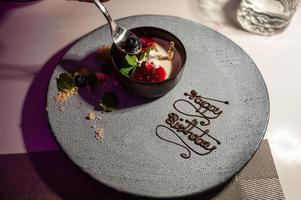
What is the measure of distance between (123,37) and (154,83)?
20 centimetres

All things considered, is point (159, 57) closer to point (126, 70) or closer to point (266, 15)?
point (126, 70)

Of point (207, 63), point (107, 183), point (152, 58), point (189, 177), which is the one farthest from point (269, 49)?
point (107, 183)

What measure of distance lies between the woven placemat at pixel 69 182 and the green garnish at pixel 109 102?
0.17m

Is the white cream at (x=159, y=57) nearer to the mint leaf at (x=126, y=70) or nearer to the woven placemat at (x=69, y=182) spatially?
the mint leaf at (x=126, y=70)

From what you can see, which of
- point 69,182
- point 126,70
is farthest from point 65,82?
point 69,182

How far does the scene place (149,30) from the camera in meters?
1.10

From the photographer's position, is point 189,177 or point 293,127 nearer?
point 189,177

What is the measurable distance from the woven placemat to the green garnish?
165mm

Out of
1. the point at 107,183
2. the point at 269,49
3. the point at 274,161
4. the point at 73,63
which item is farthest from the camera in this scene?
the point at 269,49

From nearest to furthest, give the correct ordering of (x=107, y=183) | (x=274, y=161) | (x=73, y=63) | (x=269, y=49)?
(x=107, y=183)
(x=274, y=161)
(x=73, y=63)
(x=269, y=49)

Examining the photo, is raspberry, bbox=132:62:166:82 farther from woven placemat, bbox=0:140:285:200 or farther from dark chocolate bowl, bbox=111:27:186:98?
woven placemat, bbox=0:140:285:200

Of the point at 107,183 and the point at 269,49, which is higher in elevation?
the point at 269,49

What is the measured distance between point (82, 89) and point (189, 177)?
1.27 feet

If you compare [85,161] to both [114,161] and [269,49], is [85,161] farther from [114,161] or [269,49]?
[269,49]
